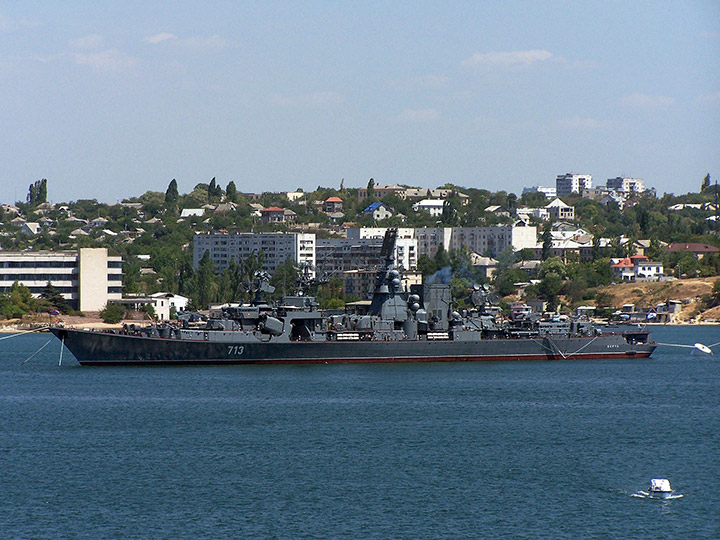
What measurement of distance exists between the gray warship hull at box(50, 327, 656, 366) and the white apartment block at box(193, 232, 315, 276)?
99.2 m

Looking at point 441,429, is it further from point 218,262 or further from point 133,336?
point 218,262

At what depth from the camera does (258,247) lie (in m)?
174

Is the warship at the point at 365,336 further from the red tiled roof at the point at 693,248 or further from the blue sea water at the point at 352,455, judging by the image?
the red tiled roof at the point at 693,248

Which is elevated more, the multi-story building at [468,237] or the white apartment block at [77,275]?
the multi-story building at [468,237]

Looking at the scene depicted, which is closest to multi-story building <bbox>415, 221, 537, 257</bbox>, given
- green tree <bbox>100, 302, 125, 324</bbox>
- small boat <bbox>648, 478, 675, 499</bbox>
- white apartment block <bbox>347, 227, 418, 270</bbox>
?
white apartment block <bbox>347, 227, 418, 270</bbox>

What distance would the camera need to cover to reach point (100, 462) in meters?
35.6

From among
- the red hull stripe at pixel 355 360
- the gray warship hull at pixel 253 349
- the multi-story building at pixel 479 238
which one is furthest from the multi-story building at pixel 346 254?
the gray warship hull at pixel 253 349

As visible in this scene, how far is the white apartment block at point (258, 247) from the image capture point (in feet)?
561

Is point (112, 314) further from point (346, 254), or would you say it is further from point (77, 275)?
point (346, 254)

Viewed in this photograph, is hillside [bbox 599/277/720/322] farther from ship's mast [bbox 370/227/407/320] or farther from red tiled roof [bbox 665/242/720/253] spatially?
ship's mast [bbox 370/227/407/320]

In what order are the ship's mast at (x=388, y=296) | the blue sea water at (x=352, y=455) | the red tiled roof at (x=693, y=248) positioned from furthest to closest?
the red tiled roof at (x=693, y=248), the ship's mast at (x=388, y=296), the blue sea water at (x=352, y=455)

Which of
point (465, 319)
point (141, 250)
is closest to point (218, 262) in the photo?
point (141, 250)

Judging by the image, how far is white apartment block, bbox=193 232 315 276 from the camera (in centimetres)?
17088

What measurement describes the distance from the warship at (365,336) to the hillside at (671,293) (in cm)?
7271
